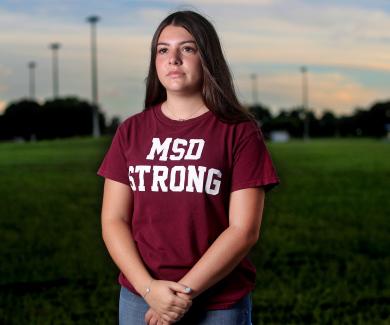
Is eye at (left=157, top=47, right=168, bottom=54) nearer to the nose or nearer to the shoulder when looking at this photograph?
the nose

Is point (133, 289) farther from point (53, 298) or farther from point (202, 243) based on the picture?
point (53, 298)

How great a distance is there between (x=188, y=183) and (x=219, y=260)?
0.83 feet

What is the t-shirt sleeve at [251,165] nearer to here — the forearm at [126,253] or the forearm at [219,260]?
the forearm at [219,260]

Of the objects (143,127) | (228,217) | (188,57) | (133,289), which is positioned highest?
(188,57)

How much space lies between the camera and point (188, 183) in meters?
2.68

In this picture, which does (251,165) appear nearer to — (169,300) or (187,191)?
(187,191)

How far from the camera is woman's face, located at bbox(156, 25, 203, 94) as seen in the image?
9.23 ft

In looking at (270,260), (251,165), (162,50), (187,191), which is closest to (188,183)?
(187,191)

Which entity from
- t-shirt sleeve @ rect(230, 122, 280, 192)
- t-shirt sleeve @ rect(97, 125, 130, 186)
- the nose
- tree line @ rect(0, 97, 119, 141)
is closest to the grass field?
t-shirt sleeve @ rect(97, 125, 130, 186)

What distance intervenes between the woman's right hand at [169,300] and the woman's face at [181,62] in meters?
0.63

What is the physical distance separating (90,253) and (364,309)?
11.5ft

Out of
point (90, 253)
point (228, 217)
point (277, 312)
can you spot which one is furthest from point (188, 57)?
point (90, 253)

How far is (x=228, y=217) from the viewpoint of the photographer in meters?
2.79

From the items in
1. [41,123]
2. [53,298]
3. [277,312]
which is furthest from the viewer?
[41,123]
